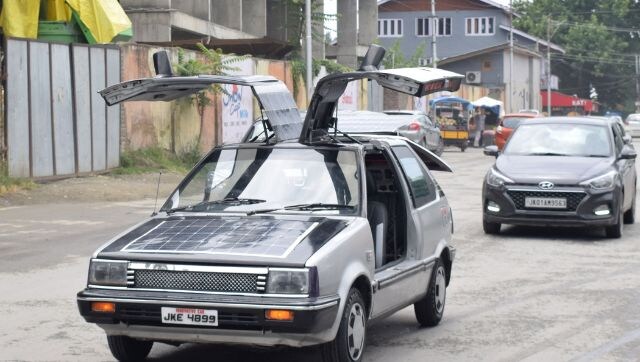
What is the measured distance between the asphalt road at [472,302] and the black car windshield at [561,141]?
1.12 m

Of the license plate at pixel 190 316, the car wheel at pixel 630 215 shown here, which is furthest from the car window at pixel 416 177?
the car wheel at pixel 630 215

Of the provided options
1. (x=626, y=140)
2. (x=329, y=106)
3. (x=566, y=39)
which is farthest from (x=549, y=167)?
(x=566, y=39)

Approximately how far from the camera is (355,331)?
25.0 ft

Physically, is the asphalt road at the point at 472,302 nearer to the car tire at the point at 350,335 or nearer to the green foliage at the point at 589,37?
the car tire at the point at 350,335

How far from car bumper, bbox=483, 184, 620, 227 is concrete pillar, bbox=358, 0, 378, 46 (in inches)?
1624

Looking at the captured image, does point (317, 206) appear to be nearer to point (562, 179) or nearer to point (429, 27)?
point (562, 179)

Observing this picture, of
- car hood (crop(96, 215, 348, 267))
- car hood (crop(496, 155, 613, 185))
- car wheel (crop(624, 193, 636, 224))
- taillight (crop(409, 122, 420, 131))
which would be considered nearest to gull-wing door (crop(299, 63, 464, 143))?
car hood (crop(96, 215, 348, 267))

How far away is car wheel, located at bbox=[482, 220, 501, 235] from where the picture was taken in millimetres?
16453

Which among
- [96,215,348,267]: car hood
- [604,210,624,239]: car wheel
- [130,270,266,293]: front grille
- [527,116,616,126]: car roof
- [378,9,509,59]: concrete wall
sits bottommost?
[604,210,624,239]: car wheel

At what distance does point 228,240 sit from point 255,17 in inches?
1608

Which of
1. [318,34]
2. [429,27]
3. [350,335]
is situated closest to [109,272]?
[350,335]

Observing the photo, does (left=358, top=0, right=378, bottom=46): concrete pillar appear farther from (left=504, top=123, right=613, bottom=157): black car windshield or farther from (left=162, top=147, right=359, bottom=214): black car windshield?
(left=162, top=147, right=359, bottom=214): black car windshield

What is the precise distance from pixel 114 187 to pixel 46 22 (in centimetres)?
423

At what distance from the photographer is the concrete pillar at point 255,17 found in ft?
156
